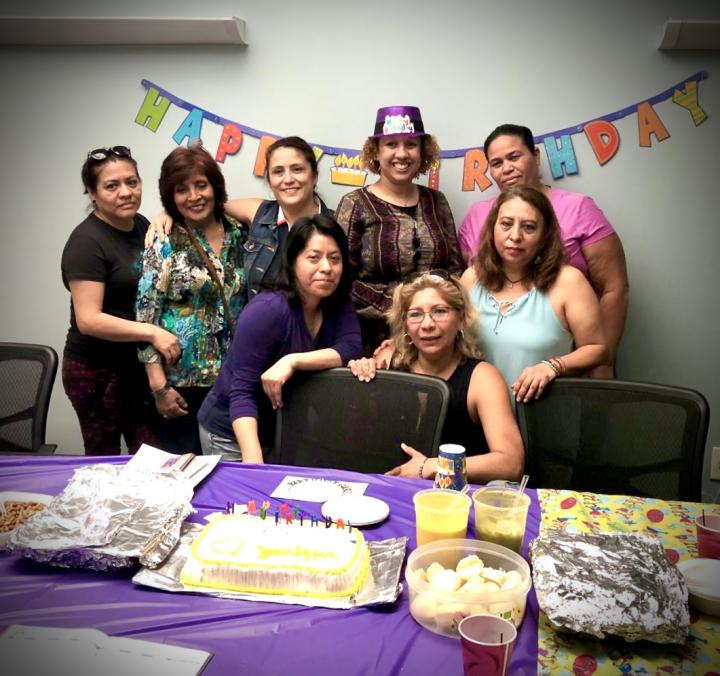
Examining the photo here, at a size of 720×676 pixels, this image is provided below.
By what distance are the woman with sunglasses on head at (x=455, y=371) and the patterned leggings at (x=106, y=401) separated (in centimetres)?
99

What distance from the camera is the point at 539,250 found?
1856 mm

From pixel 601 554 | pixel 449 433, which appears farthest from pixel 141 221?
pixel 601 554

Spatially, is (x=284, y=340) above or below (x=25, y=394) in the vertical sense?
above

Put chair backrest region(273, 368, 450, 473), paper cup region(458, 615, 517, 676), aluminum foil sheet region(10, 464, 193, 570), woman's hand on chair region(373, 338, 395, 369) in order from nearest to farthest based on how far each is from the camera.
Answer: paper cup region(458, 615, 517, 676), aluminum foil sheet region(10, 464, 193, 570), chair backrest region(273, 368, 450, 473), woman's hand on chair region(373, 338, 395, 369)

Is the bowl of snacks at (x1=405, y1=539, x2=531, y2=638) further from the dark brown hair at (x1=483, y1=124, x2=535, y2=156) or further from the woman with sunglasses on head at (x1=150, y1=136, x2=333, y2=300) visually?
the dark brown hair at (x1=483, y1=124, x2=535, y2=156)

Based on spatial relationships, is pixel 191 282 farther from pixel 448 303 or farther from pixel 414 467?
pixel 414 467

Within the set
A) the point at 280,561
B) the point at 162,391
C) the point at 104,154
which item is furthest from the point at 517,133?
the point at 280,561

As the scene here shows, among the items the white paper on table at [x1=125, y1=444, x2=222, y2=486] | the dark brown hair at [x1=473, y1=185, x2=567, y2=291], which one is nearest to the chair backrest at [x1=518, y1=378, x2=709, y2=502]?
the dark brown hair at [x1=473, y1=185, x2=567, y2=291]

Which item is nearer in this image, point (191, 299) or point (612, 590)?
point (612, 590)

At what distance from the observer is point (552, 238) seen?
184cm

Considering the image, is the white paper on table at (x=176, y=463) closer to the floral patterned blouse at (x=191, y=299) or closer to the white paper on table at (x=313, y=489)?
the white paper on table at (x=313, y=489)

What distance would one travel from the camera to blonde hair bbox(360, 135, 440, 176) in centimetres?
228

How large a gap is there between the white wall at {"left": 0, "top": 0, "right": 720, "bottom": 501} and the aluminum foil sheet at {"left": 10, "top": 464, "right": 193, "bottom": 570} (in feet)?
5.97

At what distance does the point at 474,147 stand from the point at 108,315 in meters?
1.54
